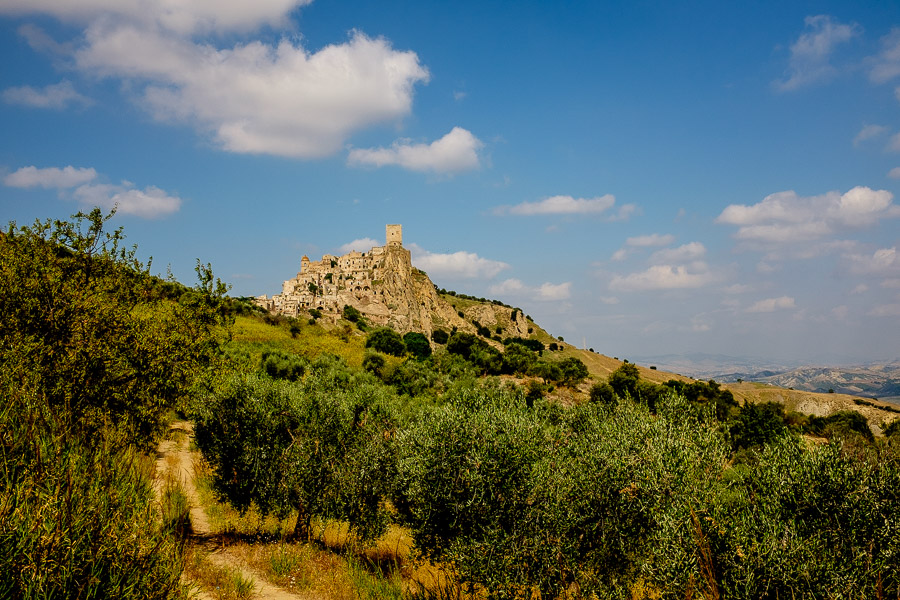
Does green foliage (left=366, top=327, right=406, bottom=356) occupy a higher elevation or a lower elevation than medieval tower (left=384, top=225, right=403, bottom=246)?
lower

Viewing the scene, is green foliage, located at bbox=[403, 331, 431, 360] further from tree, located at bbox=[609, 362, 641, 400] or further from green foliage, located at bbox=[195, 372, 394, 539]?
green foliage, located at bbox=[195, 372, 394, 539]

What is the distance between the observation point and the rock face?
426 feet

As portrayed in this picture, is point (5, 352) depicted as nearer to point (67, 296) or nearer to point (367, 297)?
point (67, 296)

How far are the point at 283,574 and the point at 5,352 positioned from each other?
1067 centimetres

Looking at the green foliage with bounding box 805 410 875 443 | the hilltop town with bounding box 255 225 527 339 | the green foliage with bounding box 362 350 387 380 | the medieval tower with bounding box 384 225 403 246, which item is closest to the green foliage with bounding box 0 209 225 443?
the green foliage with bounding box 362 350 387 380

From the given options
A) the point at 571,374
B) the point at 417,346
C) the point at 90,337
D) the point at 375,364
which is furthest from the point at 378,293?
the point at 90,337

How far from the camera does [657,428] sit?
16.3 m

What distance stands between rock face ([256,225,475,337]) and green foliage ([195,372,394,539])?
306 ft

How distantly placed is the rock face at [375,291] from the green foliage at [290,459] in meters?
93.4

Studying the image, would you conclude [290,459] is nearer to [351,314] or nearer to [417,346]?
[417,346]

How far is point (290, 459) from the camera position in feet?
62.4

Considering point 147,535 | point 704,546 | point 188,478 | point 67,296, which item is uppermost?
point 67,296

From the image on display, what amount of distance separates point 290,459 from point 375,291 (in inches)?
4699

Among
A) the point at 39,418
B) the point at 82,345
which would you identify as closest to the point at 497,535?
the point at 39,418
